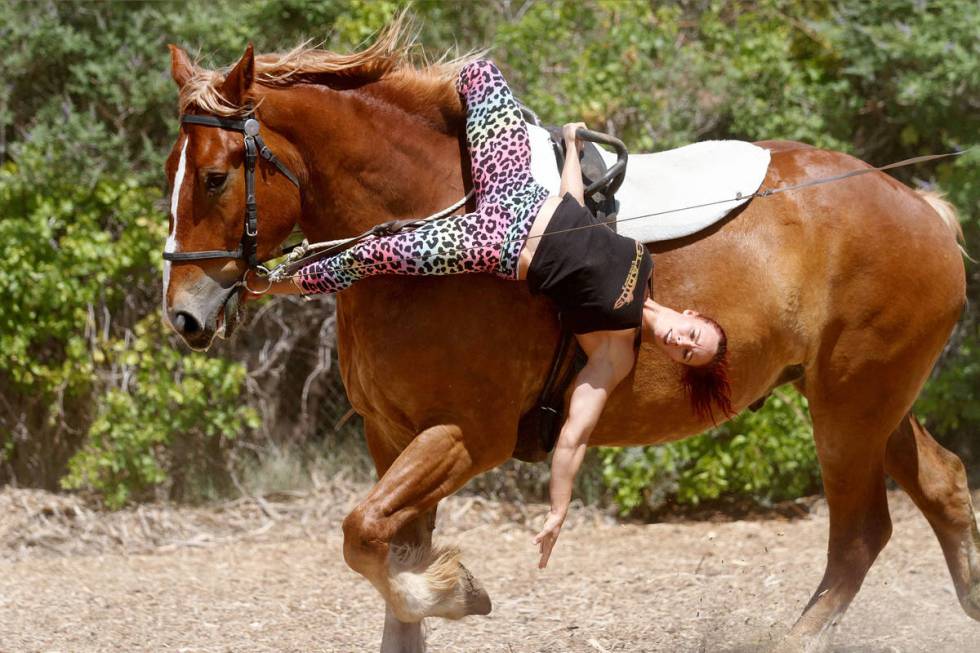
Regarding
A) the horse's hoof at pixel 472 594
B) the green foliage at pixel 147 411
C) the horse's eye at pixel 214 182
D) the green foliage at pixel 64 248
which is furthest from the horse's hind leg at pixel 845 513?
the green foliage at pixel 64 248

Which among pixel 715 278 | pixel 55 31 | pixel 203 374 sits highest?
pixel 55 31

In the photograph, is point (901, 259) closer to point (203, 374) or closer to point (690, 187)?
point (690, 187)

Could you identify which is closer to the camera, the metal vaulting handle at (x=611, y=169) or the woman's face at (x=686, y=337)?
the woman's face at (x=686, y=337)

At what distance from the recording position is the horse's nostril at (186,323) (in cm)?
340

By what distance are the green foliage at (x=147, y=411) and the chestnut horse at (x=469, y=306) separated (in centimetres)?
330

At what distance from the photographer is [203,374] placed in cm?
695

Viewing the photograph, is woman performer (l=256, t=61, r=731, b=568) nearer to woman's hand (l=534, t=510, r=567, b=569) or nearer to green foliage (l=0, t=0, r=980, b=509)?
woman's hand (l=534, t=510, r=567, b=569)

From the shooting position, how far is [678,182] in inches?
155

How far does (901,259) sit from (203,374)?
4.38m

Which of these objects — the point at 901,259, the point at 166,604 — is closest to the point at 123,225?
the point at 166,604

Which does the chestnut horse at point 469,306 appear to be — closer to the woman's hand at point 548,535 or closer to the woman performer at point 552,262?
the woman performer at point 552,262

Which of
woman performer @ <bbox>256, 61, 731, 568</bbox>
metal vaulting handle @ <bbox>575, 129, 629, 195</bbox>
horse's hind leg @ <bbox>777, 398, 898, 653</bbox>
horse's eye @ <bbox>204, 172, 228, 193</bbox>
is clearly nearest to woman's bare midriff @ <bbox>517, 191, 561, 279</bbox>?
woman performer @ <bbox>256, 61, 731, 568</bbox>

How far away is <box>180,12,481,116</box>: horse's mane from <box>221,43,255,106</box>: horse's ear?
23mm

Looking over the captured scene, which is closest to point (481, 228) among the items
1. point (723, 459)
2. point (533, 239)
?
point (533, 239)
